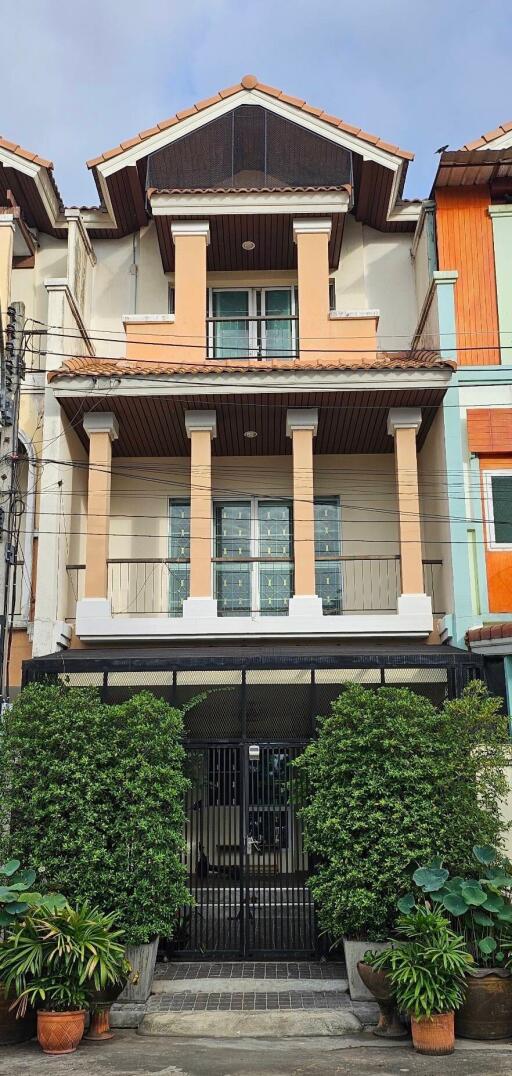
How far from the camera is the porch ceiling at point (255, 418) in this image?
51.8 feet

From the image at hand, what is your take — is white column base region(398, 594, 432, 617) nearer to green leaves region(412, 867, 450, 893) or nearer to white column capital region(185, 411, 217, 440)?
white column capital region(185, 411, 217, 440)

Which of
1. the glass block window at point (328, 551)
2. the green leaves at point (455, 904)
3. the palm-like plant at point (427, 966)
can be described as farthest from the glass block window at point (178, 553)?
the palm-like plant at point (427, 966)

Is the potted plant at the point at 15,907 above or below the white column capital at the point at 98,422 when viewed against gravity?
below

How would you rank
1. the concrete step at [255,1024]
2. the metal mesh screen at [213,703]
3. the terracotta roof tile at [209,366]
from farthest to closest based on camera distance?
the terracotta roof tile at [209,366], the metal mesh screen at [213,703], the concrete step at [255,1024]

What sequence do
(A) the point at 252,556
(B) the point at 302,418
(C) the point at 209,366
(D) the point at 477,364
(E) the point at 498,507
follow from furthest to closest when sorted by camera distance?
(A) the point at 252,556, (B) the point at 302,418, (D) the point at 477,364, (C) the point at 209,366, (E) the point at 498,507

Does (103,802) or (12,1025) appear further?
(103,802)

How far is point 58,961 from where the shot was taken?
30.9 ft

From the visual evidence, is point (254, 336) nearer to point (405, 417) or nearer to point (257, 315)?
point (257, 315)

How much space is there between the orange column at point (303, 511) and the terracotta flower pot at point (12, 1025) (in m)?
7.11

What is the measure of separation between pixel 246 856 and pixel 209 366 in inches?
292

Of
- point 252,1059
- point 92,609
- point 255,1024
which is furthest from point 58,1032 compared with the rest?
point 92,609

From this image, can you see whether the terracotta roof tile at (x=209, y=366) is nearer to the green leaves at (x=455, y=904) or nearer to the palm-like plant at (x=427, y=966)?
the green leaves at (x=455, y=904)

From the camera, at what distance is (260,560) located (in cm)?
1582

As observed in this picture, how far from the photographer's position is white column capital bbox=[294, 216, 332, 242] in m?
16.8
